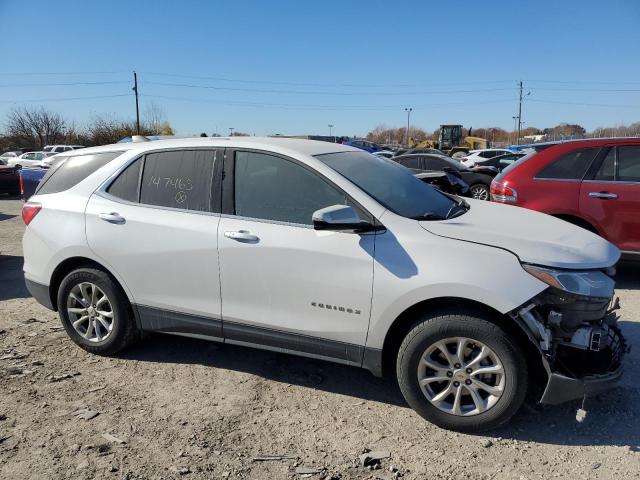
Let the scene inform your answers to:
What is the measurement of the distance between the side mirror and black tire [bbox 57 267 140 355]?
6.02 ft

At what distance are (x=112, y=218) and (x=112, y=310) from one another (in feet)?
2.41

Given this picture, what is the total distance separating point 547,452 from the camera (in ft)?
9.46

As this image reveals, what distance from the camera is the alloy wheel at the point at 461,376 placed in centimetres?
294

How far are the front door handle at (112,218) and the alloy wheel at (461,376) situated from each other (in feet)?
7.99

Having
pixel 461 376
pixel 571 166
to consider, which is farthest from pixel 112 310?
pixel 571 166

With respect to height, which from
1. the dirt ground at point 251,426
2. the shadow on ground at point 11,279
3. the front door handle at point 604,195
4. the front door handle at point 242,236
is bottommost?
the dirt ground at point 251,426

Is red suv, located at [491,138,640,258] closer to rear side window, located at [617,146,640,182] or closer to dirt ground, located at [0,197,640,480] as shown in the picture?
rear side window, located at [617,146,640,182]

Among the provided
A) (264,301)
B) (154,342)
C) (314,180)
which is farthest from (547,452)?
(154,342)

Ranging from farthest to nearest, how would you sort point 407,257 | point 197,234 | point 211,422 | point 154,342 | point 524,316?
point 154,342 < point 197,234 < point 211,422 < point 407,257 < point 524,316

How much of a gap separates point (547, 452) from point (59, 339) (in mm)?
4009

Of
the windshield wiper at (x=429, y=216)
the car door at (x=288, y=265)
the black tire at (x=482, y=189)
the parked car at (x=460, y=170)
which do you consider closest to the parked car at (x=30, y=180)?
the car door at (x=288, y=265)

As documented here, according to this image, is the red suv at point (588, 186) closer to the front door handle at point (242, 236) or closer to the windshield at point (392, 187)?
the windshield at point (392, 187)

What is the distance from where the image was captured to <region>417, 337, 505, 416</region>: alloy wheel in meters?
2.94

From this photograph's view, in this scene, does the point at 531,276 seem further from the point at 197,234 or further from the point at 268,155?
the point at 197,234
